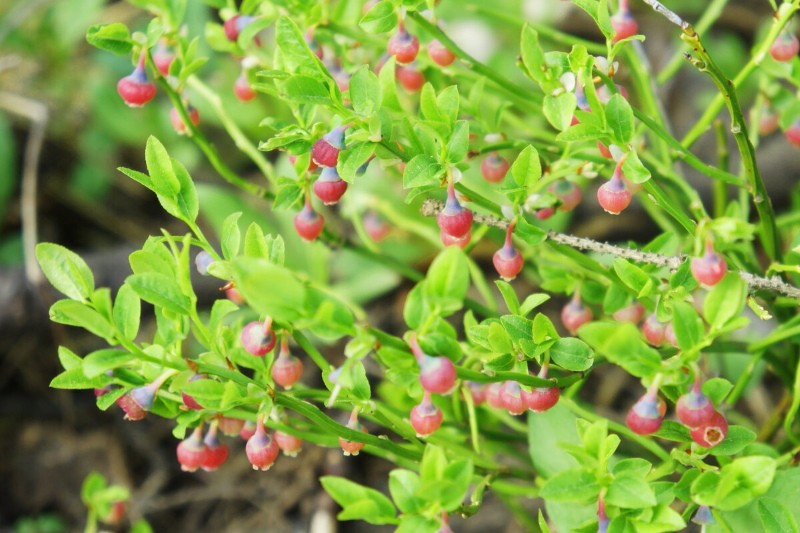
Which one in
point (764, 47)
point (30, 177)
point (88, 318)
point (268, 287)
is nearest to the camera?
point (268, 287)

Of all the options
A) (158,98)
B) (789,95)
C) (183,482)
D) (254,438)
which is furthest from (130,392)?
(158,98)

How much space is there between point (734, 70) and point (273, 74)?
1.74 m

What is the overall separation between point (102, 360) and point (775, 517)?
56 centimetres

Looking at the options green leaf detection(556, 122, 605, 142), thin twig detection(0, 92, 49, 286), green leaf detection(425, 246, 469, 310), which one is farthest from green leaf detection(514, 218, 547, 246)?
thin twig detection(0, 92, 49, 286)

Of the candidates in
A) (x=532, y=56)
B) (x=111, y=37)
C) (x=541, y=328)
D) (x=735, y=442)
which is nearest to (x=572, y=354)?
(x=541, y=328)

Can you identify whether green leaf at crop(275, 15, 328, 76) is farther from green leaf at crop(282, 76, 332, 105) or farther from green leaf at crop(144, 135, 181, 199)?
green leaf at crop(144, 135, 181, 199)

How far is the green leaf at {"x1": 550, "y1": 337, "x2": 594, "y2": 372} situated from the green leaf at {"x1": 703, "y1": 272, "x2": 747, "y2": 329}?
0.46 feet

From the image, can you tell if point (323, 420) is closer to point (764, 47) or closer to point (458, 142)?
point (458, 142)

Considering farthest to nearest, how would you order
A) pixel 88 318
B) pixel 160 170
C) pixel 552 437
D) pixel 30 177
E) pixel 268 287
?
pixel 30 177
pixel 552 437
pixel 160 170
pixel 88 318
pixel 268 287

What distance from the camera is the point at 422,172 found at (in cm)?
77

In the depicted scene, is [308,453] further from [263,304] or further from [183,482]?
[263,304]

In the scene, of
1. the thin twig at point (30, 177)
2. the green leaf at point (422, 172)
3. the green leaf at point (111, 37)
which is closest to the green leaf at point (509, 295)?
the green leaf at point (422, 172)

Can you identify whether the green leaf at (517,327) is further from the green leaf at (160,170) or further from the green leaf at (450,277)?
the green leaf at (160,170)

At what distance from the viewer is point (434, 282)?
62cm
